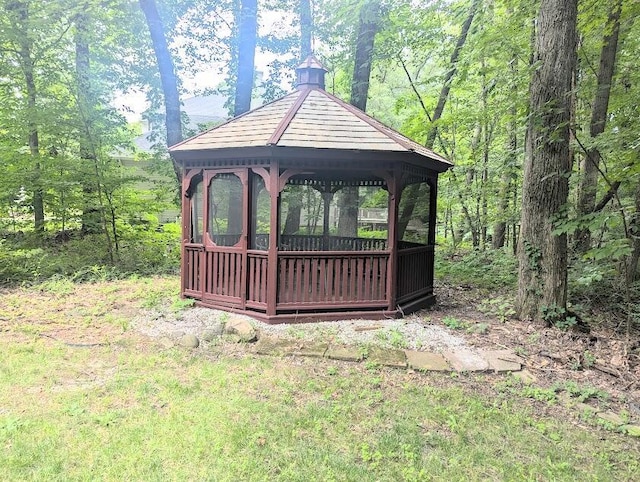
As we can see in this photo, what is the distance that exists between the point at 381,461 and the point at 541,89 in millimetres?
5153

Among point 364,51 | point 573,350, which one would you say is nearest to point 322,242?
point 573,350

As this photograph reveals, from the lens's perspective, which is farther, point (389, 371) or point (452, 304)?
point (452, 304)

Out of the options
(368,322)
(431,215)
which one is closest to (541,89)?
(431,215)

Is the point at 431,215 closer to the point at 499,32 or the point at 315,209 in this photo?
the point at 315,209

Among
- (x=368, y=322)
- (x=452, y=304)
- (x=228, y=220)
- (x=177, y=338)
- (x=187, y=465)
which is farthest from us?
(x=452, y=304)

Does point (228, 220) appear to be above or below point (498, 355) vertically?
above

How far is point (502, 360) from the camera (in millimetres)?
4664

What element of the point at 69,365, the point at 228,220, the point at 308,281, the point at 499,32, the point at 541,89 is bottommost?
the point at 69,365

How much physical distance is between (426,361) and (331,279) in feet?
6.55

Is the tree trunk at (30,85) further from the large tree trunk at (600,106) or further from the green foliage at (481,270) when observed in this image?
the large tree trunk at (600,106)

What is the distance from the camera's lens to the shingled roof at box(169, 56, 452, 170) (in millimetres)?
5895

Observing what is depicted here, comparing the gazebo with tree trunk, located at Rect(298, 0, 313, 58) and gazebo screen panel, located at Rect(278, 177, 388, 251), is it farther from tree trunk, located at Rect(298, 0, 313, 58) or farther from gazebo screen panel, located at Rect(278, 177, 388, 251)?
tree trunk, located at Rect(298, 0, 313, 58)

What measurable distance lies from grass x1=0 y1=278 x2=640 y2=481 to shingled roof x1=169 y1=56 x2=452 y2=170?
9.80ft

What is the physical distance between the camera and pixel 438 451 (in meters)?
2.93
